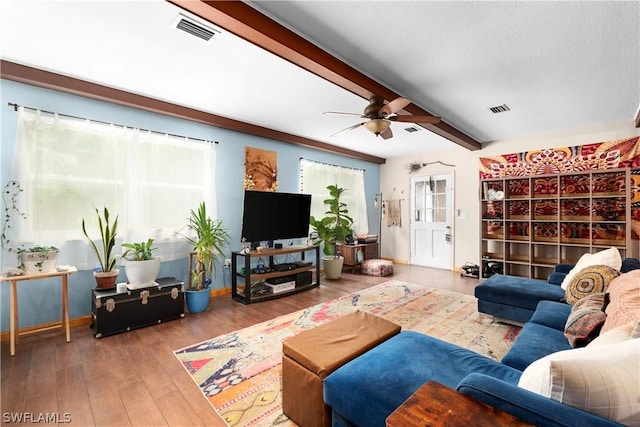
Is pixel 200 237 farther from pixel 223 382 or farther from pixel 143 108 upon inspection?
pixel 223 382

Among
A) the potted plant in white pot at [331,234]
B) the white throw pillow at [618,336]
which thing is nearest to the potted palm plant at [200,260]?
the potted plant in white pot at [331,234]

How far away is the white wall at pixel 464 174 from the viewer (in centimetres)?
451

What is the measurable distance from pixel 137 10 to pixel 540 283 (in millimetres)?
4481

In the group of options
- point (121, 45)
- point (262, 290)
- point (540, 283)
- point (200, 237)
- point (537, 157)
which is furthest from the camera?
point (537, 157)

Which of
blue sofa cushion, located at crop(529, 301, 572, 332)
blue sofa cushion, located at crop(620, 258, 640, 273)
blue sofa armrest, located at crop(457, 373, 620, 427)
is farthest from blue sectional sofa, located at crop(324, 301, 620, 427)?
blue sofa cushion, located at crop(620, 258, 640, 273)

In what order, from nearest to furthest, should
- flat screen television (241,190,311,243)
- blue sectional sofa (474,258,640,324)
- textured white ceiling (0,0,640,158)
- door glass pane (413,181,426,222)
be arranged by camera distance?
textured white ceiling (0,0,640,158) < blue sectional sofa (474,258,640,324) < flat screen television (241,190,311,243) < door glass pane (413,181,426,222)

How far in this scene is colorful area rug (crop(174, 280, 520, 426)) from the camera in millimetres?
1869

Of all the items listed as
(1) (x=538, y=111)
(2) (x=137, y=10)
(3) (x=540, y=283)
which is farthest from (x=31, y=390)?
(1) (x=538, y=111)

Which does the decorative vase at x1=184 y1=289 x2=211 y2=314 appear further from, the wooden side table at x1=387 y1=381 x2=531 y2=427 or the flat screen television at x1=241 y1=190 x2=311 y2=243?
the wooden side table at x1=387 y1=381 x2=531 y2=427

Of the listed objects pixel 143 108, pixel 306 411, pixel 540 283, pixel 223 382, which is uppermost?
pixel 143 108

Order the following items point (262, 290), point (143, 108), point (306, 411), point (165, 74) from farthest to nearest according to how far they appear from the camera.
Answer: point (262, 290)
point (143, 108)
point (165, 74)
point (306, 411)

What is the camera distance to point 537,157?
4.94 m

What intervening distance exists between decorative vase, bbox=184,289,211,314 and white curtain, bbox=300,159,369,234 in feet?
8.50

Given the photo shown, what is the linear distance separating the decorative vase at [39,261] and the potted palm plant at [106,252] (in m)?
0.40
